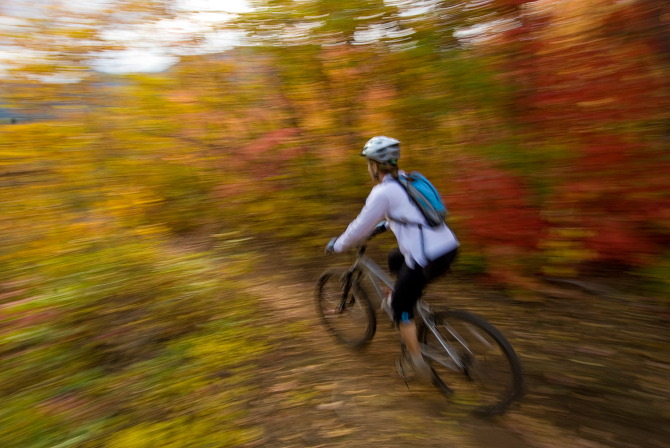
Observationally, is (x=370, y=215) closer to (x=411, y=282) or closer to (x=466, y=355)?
(x=411, y=282)

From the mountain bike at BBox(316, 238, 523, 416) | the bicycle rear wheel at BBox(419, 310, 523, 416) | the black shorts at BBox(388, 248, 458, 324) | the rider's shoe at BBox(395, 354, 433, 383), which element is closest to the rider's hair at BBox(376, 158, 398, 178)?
the black shorts at BBox(388, 248, 458, 324)

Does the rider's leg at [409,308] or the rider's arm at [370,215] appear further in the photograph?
the rider's leg at [409,308]

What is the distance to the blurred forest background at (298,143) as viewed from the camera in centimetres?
312

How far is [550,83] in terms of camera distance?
360 centimetres

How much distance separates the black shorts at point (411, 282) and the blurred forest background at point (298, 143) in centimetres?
143

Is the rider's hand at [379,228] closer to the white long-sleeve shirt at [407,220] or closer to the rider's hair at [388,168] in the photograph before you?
the white long-sleeve shirt at [407,220]

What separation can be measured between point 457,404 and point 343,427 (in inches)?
34.6

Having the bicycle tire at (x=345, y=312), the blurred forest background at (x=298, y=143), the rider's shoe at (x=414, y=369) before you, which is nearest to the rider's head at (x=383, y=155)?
the bicycle tire at (x=345, y=312)

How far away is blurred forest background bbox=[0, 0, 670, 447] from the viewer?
3123mm

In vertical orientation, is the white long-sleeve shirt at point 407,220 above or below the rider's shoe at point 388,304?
above

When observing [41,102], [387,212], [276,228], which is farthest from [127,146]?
[387,212]

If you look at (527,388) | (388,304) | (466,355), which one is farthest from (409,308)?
(527,388)

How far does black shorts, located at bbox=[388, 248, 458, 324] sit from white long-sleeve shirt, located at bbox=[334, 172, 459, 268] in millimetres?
64

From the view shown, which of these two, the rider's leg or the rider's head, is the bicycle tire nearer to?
the rider's leg
